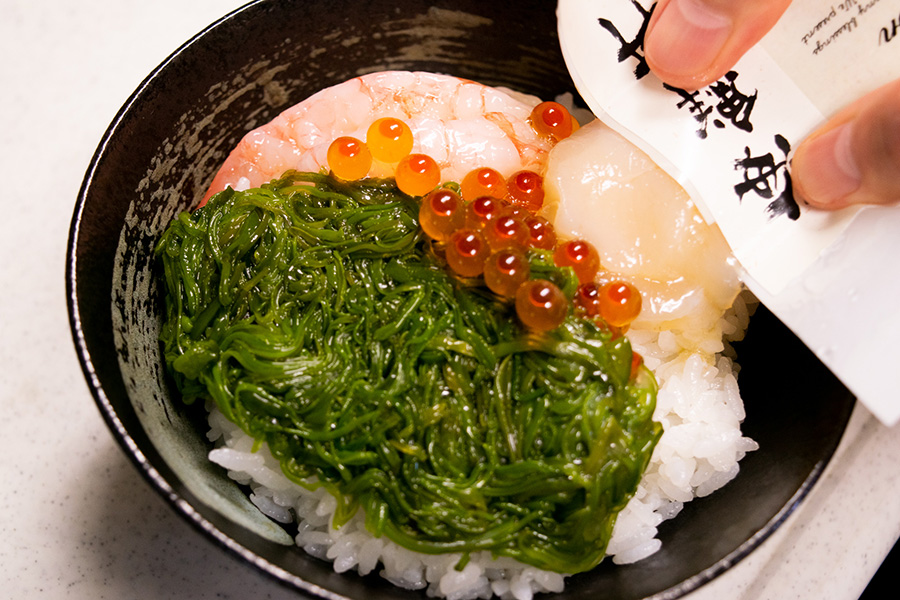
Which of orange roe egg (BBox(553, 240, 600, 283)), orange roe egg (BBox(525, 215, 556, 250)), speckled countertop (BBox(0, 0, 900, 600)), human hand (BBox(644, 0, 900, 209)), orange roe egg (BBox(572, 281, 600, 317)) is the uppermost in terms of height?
human hand (BBox(644, 0, 900, 209))

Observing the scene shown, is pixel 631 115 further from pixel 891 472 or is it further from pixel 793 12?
pixel 891 472

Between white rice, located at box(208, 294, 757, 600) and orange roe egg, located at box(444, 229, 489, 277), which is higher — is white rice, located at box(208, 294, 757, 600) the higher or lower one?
the lower one

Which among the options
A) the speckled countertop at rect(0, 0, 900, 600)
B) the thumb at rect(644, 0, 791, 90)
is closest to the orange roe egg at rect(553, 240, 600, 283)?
the thumb at rect(644, 0, 791, 90)

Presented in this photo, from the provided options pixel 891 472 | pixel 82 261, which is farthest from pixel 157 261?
pixel 891 472

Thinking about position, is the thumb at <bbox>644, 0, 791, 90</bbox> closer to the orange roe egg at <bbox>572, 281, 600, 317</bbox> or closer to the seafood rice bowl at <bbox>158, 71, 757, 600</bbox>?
the seafood rice bowl at <bbox>158, 71, 757, 600</bbox>

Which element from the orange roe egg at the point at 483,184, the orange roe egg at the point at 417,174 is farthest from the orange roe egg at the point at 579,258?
the orange roe egg at the point at 417,174

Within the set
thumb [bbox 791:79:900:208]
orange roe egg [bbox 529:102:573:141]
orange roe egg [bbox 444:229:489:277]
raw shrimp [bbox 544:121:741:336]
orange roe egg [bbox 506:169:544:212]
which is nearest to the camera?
thumb [bbox 791:79:900:208]

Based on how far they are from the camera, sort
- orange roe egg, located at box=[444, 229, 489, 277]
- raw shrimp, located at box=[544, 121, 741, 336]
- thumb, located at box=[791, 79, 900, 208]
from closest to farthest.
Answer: thumb, located at box=[791, 79, 900, 208] < orange roe egg, located at box=[444, 229, 489, 277] < raw shrimp, located at box=[544, 121, 741, 336]

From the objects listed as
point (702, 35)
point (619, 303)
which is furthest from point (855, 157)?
point (619, 303)
